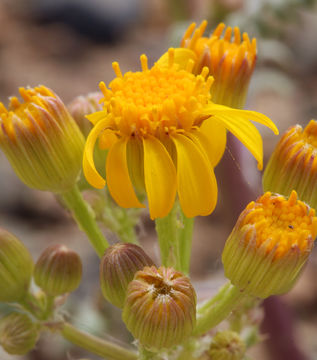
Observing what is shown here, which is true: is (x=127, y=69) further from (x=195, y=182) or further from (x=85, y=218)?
(x=195, y=182)

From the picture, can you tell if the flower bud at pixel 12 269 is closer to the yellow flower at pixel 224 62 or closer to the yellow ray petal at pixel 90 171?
the yellow ray petal at pixel 90 171

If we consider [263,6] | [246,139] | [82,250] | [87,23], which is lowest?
[82,250]

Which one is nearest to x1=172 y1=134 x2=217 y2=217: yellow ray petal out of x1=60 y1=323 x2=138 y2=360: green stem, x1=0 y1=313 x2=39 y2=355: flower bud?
x1=60 y1=323 x2=138 y2=360: green stem

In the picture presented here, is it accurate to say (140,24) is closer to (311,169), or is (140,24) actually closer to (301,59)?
(301,59)

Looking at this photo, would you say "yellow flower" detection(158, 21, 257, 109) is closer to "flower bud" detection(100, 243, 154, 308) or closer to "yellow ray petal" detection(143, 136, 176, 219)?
"yellow ray petal" detection(143, 136, 176, 219)

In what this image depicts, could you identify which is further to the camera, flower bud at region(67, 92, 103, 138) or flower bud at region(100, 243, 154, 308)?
flower bud at region(67, 92, 103, 138)

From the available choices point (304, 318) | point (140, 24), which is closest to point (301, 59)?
point (140, 24)

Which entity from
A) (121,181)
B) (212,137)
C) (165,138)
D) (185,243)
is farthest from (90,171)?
(185,243)
